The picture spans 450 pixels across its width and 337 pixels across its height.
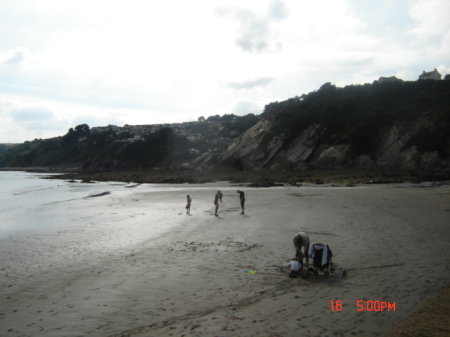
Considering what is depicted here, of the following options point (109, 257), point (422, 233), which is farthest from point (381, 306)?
point (109, 257)

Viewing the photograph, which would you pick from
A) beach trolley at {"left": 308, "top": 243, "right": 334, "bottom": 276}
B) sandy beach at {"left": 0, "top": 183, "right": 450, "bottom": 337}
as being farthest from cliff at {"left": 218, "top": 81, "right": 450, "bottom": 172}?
beach trolley at {"left": 308, "top": 243, "right": 334, "bottom": 276}

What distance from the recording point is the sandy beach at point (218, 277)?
737 cm

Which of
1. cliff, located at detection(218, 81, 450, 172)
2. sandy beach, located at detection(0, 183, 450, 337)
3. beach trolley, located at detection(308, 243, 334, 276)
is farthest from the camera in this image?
cliff, located at detection(218, 81, 450, 172)

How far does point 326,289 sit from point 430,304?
2308mm

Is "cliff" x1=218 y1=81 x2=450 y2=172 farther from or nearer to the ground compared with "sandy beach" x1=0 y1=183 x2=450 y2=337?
farther from the ground

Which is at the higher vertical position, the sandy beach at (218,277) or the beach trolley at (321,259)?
the beach trolley at (321,259)

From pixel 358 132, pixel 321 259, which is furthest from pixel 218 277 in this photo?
pixel 358 132

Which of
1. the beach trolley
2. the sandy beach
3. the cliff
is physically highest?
the cliff

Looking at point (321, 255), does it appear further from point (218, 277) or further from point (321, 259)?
point (218, 277)

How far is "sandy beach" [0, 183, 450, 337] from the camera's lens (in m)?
7.37

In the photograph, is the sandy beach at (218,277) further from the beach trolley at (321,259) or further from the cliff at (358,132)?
the cliff at (358,132)

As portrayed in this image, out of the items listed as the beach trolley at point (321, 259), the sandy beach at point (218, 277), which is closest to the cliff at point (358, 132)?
the sandy beach at point (218, 277)

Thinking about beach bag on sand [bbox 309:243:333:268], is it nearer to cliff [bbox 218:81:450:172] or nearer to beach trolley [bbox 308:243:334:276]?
beach trolley [bbox 308:243:334:276]

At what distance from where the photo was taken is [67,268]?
11.8 meters
